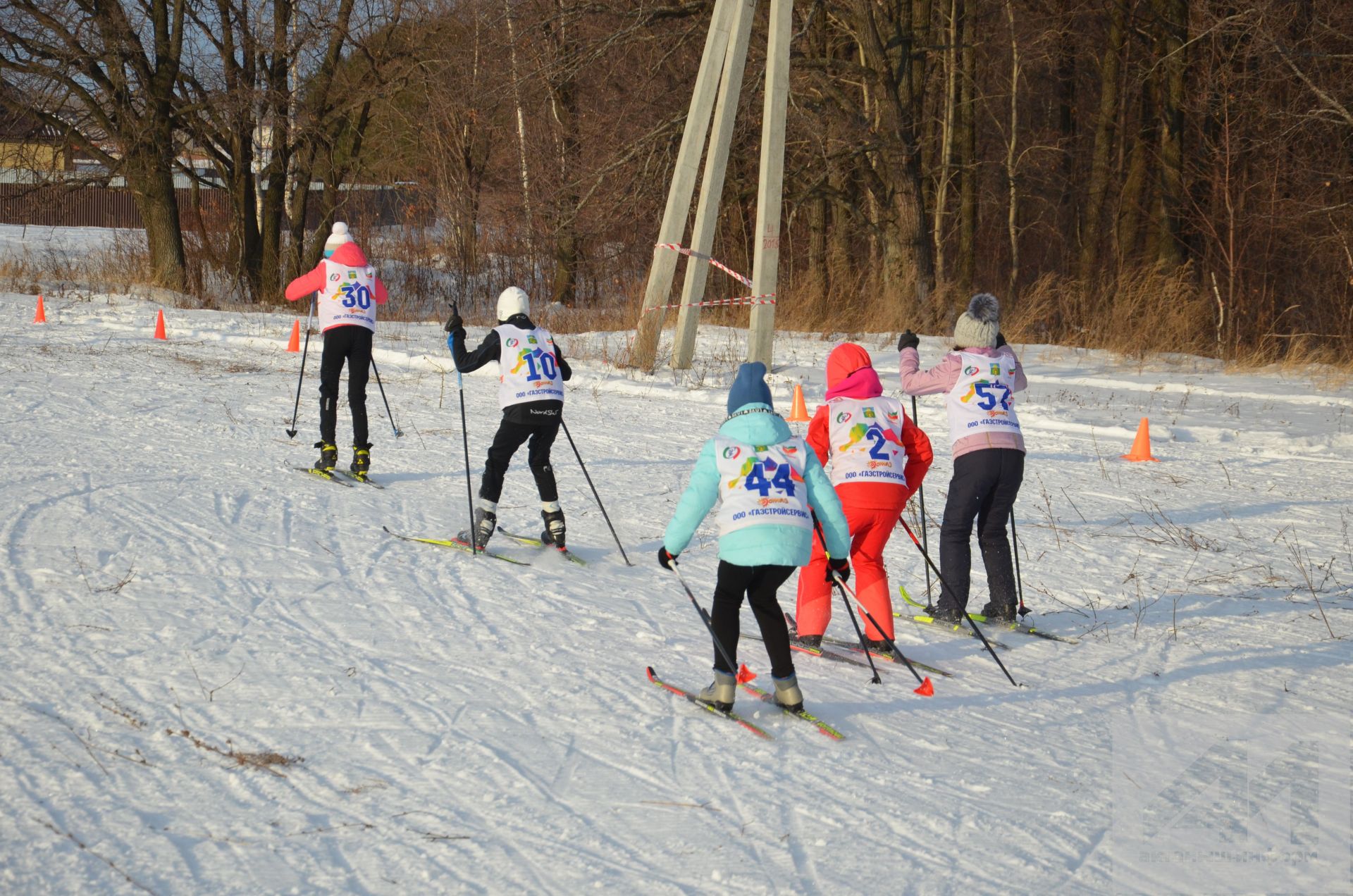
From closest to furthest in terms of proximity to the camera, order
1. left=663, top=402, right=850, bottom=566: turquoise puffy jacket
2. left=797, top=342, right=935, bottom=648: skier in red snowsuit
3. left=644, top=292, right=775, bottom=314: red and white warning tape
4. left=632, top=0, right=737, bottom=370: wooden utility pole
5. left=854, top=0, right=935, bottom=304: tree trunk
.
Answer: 1. left=663, top=402, right=850, bottom=566: turquoise puffy jacket
2. left=797, top=342, right=935, bottom=648: skier in red snowsuit
3. left=644, top=292, right=775, bottom=314: red and white warning tape
4. left=632, top=0, right=737, bottom=370: wooden utility pole
5. left=854, top=0, right=935, bottom=304: tree trunk

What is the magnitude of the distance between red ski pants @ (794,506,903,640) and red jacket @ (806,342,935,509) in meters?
0.06

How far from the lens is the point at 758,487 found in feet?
16.4

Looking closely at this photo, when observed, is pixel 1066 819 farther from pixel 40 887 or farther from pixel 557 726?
pixel 40 887

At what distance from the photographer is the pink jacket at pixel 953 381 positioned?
6.78m

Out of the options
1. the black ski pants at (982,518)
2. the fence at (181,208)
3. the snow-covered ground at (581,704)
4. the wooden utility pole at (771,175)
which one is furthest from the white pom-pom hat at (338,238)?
the fence at (181,208)

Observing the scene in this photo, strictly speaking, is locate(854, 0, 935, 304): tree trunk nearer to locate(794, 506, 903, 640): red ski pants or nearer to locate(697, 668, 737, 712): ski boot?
locate(794, 506, 903, 640): red ski pants

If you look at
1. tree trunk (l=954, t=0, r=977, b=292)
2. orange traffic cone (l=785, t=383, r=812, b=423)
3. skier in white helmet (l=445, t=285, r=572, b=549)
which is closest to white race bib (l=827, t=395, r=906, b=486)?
skier in white helmet (l=445, t=285, r=572, b=549)

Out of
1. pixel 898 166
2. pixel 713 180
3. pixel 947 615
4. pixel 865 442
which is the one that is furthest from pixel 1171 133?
pixel 865 442

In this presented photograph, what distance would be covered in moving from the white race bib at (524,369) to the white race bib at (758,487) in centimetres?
286

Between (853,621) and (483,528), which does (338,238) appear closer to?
(483,528)

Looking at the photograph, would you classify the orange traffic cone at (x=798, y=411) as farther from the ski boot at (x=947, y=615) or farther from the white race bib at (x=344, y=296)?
the ski boot at (x=947, y=615)

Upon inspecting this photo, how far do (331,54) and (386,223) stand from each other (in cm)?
857

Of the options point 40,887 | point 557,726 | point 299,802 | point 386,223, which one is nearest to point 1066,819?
point 557,726

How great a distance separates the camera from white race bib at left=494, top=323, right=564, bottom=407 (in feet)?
25.5
